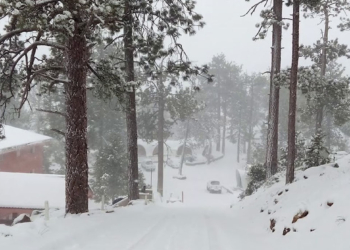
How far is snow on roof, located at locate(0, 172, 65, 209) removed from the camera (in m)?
22.8

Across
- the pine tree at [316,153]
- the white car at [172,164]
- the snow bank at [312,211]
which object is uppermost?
the pine tree at [316,153]

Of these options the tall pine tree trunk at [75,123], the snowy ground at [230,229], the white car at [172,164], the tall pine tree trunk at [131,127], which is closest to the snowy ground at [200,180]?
the white car at [172,164]

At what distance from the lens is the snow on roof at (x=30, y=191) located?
2275 centimetres

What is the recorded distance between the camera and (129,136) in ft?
50.2

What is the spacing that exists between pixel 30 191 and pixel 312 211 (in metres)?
22.1

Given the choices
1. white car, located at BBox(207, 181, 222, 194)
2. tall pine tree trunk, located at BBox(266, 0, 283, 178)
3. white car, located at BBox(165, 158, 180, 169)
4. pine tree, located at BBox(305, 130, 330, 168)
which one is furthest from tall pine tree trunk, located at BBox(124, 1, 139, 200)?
white car, located at BBox(165, 158, 180, 169)

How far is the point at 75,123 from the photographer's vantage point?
9.69 meters

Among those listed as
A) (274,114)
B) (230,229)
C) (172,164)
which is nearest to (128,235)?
(230,229)

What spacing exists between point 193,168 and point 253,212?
155 ft

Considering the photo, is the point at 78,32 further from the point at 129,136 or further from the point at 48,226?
the point at 129,136

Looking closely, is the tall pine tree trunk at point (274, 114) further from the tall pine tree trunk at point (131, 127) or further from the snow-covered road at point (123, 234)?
the tall pine tree trunk at point (131, 127)

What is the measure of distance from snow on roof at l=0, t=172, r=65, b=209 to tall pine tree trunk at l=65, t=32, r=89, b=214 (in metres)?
14.1

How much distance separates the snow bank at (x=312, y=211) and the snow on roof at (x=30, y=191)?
16.6 m

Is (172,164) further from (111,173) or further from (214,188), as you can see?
(111,173)
